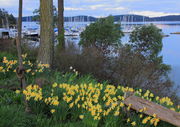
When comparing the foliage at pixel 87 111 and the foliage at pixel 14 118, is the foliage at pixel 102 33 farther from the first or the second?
the foliage at pixel 14 118

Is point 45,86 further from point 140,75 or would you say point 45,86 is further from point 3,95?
point 140,75

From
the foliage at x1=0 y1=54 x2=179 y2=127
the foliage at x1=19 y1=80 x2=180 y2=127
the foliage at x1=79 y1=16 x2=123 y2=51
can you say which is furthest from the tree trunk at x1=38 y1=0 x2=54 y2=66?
the foliage at x1=79 y1=16 x2=123 y2=51

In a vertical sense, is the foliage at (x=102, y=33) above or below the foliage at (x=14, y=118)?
above

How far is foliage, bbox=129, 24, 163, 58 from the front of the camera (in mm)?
19078

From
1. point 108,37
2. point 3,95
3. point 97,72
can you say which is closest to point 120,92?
point 3,95

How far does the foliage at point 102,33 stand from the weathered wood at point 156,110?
12001mm

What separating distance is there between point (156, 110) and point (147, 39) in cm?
1690

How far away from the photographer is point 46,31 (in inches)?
295

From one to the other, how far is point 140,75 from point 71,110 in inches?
204

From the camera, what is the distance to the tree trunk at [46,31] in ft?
24.2

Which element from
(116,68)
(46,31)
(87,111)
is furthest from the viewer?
(116,68)

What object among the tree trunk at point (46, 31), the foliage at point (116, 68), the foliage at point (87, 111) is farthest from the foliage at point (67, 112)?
the foliage at point (116, 68)

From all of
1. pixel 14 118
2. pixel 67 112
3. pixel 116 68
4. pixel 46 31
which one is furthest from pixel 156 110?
pixel 116 68

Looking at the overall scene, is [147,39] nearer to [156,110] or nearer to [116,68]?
[116,68]
